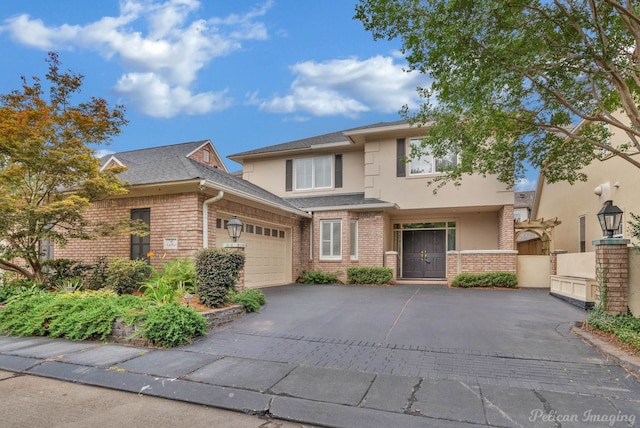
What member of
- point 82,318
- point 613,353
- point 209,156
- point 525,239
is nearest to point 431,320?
point 613,353

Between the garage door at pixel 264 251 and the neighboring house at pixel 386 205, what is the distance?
980 mm

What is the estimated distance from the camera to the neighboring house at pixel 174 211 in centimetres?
897

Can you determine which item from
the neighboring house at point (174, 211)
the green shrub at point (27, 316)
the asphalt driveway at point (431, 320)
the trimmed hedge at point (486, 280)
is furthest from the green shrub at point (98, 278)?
the trimmed hedge at point (486, 280)

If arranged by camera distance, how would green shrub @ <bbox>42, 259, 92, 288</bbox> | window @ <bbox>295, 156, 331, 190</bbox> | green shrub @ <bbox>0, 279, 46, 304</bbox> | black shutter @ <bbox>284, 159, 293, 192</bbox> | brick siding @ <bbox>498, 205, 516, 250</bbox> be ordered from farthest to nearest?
Result: black shutter @ <bbox>284, 159, 293, 192</bbox>, window @ <bbox>295, 156, 331, 190</bbox>, brick siding @ <bbox>498, 205, 516, 250</bbox>, green shrub @ <bbox>42, 259, 92, 288</bbox>, green shrub @ <bbox>0, 279, 46, 304</bbox>

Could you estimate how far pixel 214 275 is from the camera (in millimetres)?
6945

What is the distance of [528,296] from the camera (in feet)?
33.9

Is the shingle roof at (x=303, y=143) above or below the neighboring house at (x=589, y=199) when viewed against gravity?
above

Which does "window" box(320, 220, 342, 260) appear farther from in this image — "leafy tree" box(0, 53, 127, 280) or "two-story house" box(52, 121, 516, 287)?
"leafy tree" box(0, 53, 127, 280)

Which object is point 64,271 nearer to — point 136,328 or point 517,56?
point 136,328

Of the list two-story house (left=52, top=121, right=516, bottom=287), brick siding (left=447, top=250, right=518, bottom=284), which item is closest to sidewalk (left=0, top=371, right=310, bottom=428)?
two-story house (left=52, top=121, right=516, bottom=287)

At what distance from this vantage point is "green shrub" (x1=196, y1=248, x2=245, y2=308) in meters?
6.90

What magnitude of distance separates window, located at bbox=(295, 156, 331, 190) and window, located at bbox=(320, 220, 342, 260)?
2283mm

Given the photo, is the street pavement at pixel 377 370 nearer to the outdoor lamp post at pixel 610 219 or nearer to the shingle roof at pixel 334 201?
the outdoor lamp post at pixel 610 219

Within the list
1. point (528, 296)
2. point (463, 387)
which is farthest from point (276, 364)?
point (528, 296)
